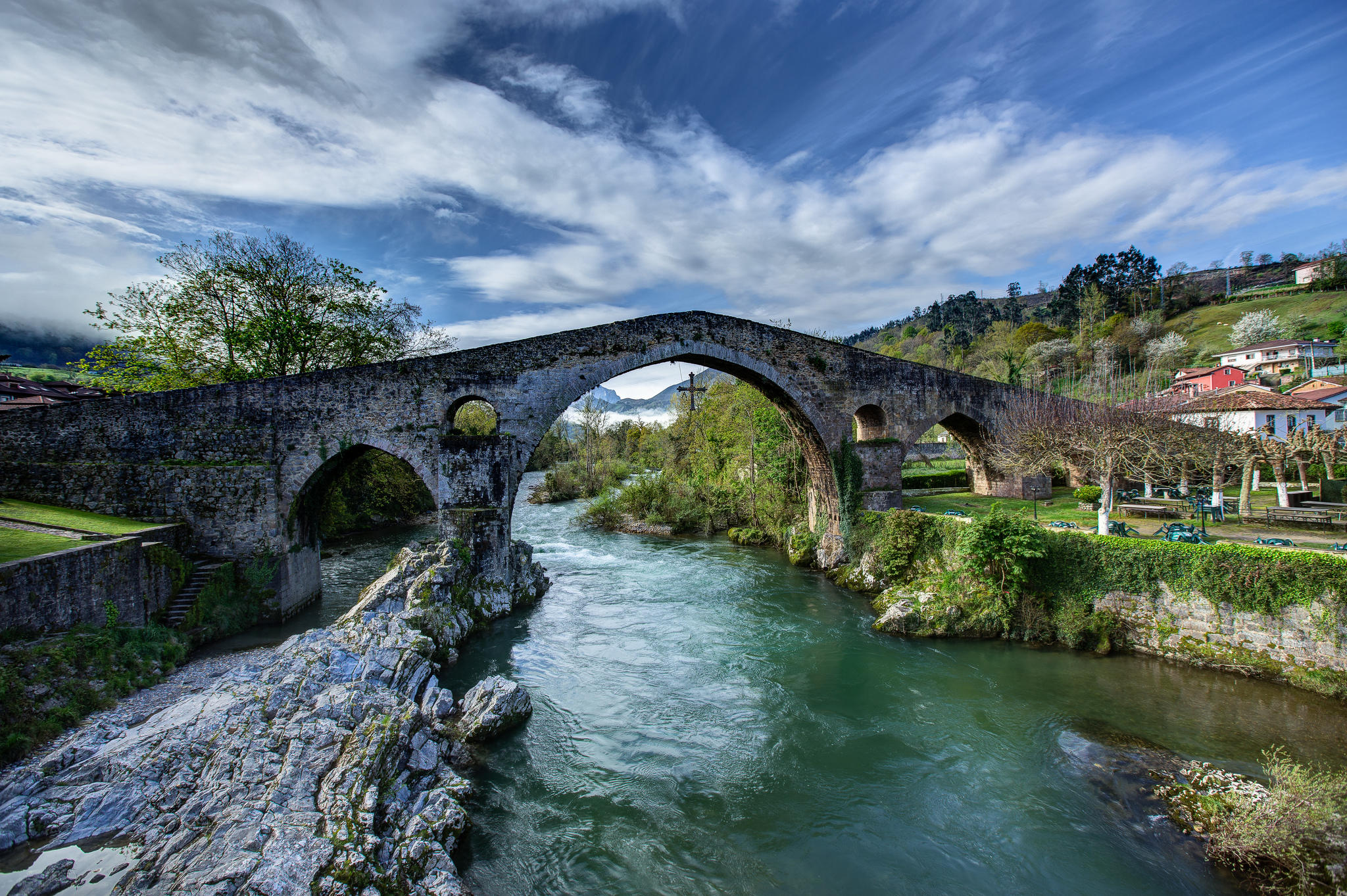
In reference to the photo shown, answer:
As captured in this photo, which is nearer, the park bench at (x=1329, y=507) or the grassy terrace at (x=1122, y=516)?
the grassy terrace at (x=1122, y=516)

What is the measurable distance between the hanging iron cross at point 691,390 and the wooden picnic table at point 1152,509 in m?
15.8

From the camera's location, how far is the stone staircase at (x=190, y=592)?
35.6 feet

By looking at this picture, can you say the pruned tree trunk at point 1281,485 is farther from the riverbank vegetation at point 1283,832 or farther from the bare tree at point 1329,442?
the riverbank vegetation at point 1283,832

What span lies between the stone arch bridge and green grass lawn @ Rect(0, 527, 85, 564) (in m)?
2.74

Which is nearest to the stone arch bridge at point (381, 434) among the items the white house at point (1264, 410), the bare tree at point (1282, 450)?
the bare tree at point (1282, 450)

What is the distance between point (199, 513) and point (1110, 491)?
20771 mm

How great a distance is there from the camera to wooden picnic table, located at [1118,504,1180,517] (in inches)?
561

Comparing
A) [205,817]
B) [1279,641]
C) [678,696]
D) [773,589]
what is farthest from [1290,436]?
[205,817]

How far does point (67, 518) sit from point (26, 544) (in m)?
2.75

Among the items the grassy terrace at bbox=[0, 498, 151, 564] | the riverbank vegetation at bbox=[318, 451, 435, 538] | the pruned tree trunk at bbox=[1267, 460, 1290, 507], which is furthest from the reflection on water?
the riverbank vegetation at bbox=[318, 451, 435, 538]

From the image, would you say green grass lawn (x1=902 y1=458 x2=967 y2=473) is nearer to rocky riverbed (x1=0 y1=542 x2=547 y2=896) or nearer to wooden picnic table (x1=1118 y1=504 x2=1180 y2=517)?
wooden picnic table (x1=1118 y1=504 x2=1180 y2=517)

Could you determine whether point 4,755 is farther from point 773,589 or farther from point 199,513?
point 773,589

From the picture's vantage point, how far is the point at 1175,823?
6367mm

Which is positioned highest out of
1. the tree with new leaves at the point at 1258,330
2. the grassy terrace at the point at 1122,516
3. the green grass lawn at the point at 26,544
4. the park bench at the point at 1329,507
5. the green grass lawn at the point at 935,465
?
the tree with new leaves at the point at 1258,330
